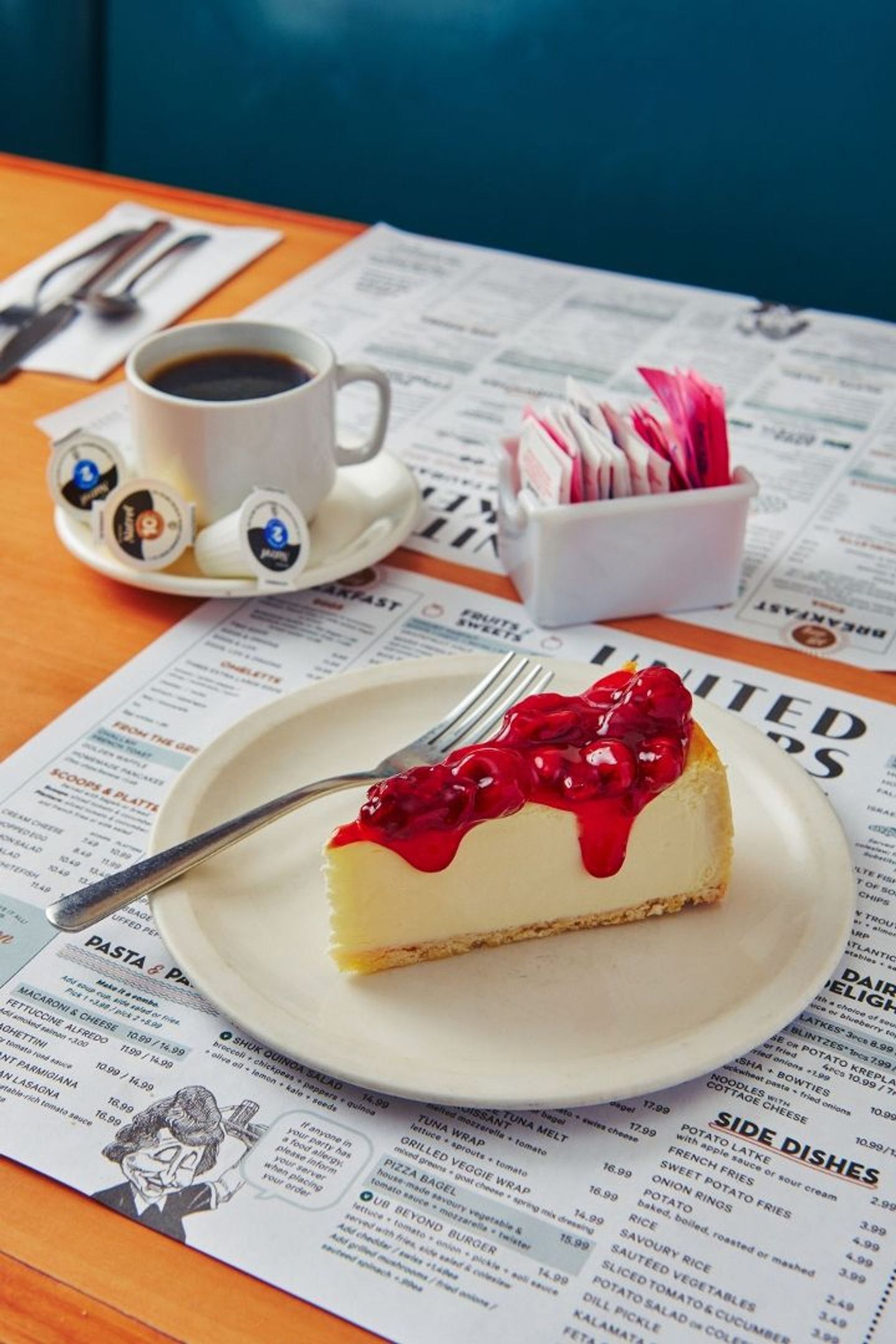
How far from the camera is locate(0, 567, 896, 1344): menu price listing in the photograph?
21.2 inches

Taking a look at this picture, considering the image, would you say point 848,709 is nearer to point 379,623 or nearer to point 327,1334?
point 379,623

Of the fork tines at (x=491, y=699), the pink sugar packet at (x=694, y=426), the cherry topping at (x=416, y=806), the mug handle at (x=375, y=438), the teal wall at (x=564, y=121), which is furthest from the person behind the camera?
the teal wall at (x=564, y=121)

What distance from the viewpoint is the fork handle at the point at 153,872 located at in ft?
2.22

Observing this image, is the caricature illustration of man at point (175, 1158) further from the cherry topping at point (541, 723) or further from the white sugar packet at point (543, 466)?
the white sugar packet at point (543, 466)

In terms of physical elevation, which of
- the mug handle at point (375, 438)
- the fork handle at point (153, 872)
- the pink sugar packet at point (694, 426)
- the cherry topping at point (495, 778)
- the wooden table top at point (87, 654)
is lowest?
the wooden table top at point (87, 654)

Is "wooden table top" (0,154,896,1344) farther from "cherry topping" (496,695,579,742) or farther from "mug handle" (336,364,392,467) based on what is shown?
"cherry topping" (496,695,579,742)

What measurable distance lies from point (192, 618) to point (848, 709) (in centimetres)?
42

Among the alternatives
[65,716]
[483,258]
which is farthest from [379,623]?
[483,258]

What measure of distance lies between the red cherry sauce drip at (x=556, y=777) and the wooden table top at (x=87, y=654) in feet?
0.63

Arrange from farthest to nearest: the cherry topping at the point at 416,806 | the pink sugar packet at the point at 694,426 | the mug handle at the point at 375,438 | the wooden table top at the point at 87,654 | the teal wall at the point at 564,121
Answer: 1. the teal wall at the point at 564,121
2. the mug handle at the point at 375,438
3. the pink sugar packet at the point at 694,426
4. the cherry topping at the point at 416,806
5. the wooden table top at the point at 87,654

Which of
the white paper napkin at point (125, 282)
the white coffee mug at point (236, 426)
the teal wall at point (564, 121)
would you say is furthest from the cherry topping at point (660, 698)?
the teal wall at point (564, 121)

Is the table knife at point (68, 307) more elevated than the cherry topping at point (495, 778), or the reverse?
the cherry topping at point (495, 778)

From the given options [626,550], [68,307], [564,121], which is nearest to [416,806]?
[626,550]

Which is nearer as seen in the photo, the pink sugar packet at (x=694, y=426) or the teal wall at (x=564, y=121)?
the pink sugar packet at (x=694, y=426)
